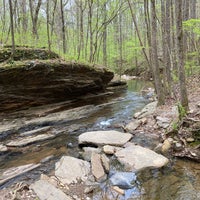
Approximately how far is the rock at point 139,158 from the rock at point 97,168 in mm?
494

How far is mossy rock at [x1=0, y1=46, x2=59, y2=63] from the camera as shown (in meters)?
9.41

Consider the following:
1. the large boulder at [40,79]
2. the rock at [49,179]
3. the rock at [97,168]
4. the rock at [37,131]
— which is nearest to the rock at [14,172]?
the rock at [49,179]

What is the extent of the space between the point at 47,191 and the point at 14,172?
125 centimetres

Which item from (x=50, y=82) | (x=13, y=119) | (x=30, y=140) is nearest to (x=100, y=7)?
(x=50, y=82)

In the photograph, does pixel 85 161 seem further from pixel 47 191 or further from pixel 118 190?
pixel 47 191

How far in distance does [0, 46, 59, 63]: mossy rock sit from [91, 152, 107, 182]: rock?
591cm

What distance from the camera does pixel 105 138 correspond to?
658 centimetres

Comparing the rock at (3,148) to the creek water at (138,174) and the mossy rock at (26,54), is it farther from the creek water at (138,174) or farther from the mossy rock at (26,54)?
the mossy rock at (26,54)

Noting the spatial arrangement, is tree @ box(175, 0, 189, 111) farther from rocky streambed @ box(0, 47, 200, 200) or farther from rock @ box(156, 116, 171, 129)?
rocky streambed @ box(0, 47, 200, 200)

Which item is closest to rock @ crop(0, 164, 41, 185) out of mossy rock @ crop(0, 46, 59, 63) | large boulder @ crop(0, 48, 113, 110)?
large boulder @ crop(0, 48, 113, 110)

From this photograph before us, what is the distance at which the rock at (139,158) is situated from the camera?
5.04m

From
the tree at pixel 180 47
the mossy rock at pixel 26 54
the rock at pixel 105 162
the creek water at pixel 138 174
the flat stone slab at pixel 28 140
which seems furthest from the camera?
the mossy rock at pixel 26 54

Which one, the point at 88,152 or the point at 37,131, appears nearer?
the point at 88,152

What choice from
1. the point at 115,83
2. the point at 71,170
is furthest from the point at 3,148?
the point at 115,83
